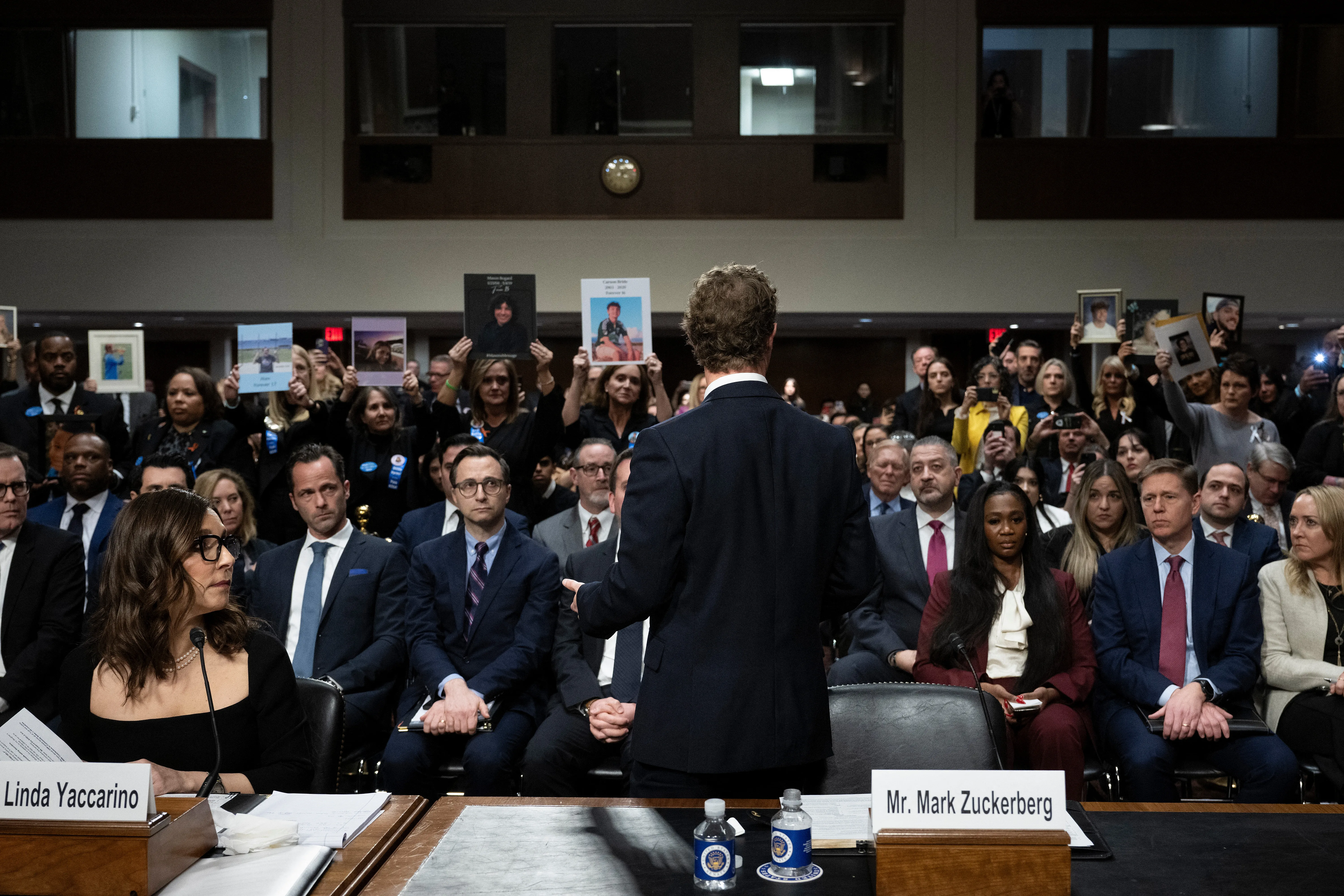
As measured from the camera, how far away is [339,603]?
3.65 meters

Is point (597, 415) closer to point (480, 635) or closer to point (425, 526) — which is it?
point (425, 526)

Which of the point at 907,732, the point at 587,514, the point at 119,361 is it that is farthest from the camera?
the point at 119,361

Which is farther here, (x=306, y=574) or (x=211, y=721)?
(x=306, y=574)

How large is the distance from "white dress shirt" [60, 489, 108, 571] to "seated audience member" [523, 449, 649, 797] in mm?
2119

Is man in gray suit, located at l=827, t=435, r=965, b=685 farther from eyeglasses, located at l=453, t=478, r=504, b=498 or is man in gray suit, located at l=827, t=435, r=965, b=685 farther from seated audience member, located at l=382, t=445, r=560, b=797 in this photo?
eyeglasses, located at l=453, t=478, r=504, b=498

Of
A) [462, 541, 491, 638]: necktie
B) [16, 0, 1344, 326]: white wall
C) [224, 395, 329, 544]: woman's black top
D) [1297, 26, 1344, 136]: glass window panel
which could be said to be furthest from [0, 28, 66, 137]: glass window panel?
[1297, 26, 1344, 136]: glass window panel

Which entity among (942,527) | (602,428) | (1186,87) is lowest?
(942,527)

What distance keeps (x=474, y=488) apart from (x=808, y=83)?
7.41 meters

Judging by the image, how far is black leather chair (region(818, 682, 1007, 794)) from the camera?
2277mm

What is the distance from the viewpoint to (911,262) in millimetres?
9844

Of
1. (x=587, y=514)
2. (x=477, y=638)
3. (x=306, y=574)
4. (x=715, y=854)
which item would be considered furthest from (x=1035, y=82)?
(x=715, y=854)

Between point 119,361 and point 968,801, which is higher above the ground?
point 119,361

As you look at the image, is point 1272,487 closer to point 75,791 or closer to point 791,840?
point 791,840

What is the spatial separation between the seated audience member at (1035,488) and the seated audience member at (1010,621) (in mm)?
862
